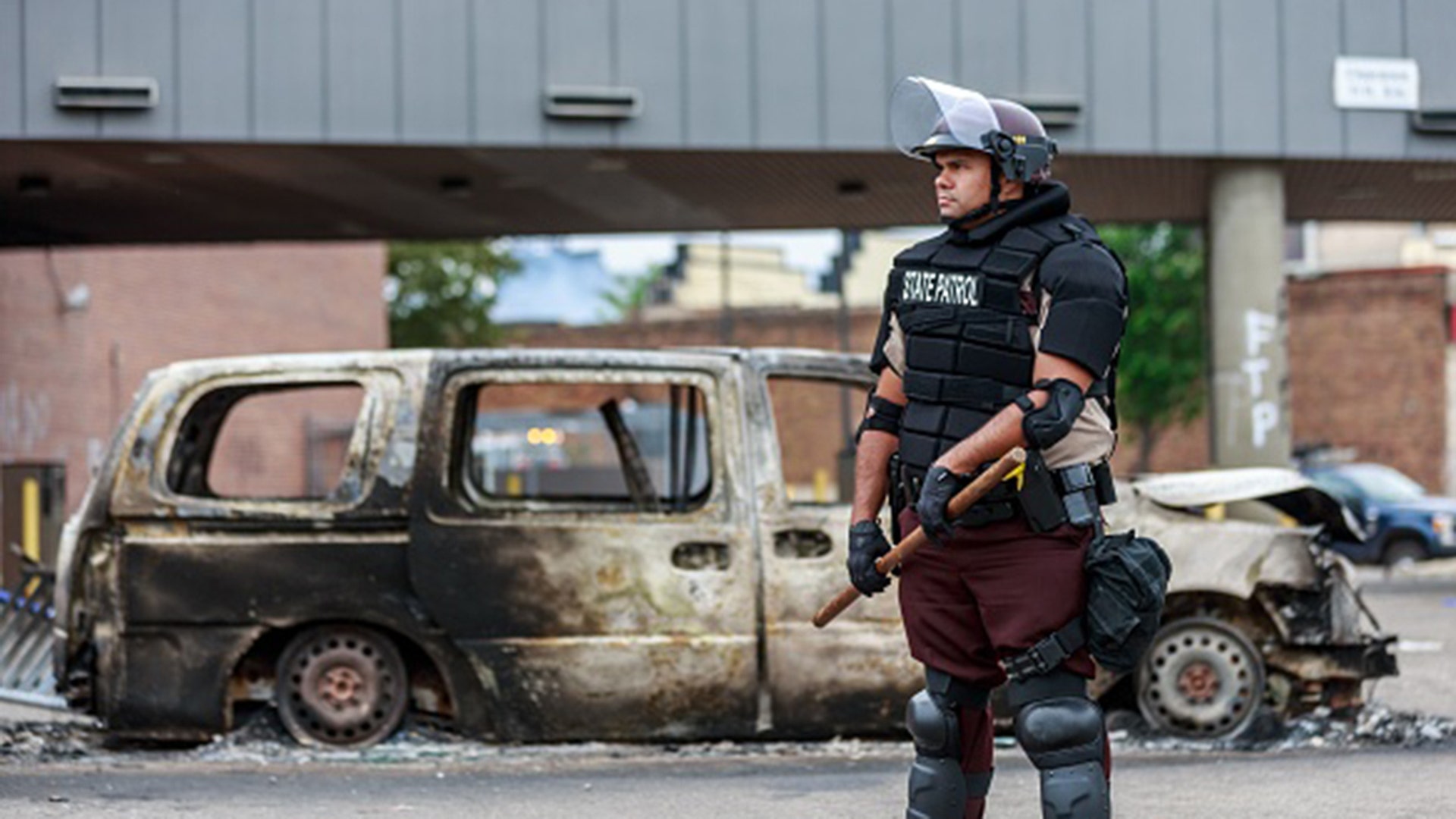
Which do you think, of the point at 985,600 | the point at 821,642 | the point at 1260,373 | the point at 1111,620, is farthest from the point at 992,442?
the point at 1260,373

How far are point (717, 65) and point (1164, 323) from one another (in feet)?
100

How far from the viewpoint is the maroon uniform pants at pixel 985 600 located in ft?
16.2

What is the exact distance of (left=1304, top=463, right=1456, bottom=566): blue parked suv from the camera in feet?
86.1

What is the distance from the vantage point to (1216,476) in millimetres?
9008

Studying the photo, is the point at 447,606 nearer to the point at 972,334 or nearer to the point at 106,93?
the point at 972,334

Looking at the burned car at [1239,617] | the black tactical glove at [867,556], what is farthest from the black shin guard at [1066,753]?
the burned car at [1239,617]

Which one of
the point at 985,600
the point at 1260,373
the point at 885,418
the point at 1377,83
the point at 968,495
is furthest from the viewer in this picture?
the point at 1260,373

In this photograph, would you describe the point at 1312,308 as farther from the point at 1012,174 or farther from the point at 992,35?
the point at 1012,174

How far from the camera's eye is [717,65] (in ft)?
52.9

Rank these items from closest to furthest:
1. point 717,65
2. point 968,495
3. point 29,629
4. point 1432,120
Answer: point 968,495 → point 29,629 → point 717,65 → point 1432,120

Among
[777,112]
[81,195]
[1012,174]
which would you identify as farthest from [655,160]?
[1012,174]

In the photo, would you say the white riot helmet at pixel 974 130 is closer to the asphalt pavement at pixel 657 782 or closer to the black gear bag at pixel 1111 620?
the black gear bag at pixel 1111 620

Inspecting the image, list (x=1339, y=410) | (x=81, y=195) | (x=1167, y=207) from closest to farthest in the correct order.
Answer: (x=81, y=195) < (x=1167, y=207) < (x=1339, y=410)

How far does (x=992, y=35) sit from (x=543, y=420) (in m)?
30.2
